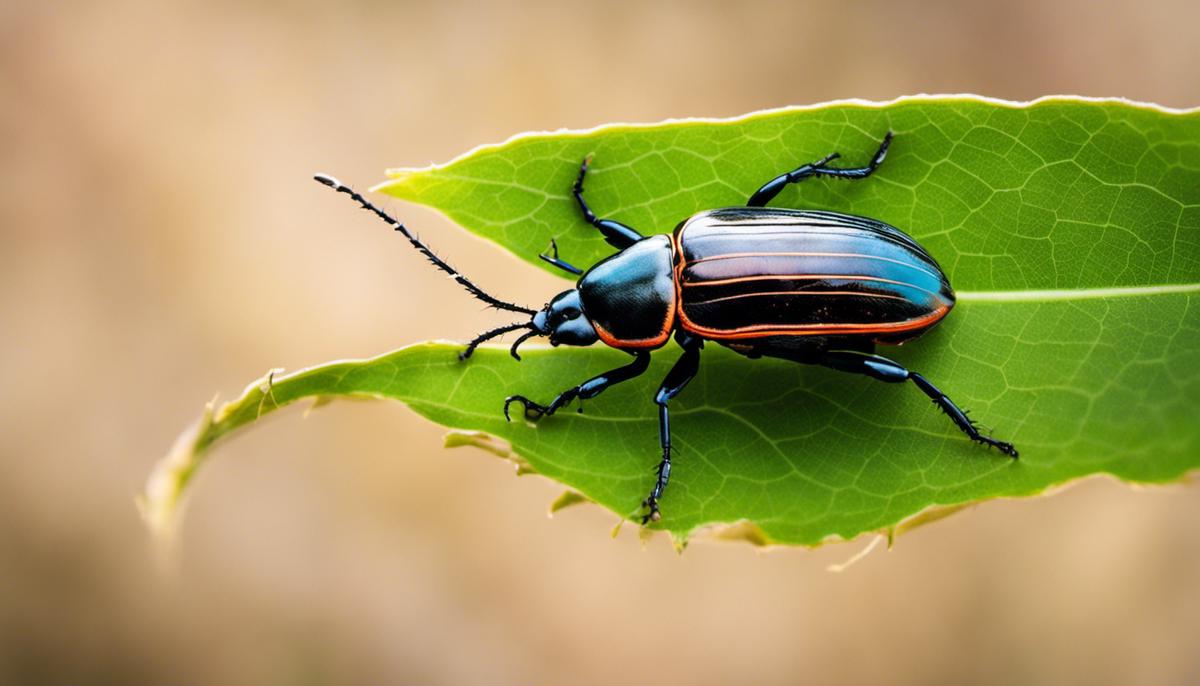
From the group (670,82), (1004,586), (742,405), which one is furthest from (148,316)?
(1004,586)

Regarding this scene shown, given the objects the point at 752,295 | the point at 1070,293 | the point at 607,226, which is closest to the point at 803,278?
the point at 752,295

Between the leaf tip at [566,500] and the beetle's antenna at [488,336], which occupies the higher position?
the beetle's antenna at [488,336]

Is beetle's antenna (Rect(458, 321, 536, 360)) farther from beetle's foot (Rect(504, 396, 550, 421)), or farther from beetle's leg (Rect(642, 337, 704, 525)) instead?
beetle's leg (Rect(642, 337, 704, 525))

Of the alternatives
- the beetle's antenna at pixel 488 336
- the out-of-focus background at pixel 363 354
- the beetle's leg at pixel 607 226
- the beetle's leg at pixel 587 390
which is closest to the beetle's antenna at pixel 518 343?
the beetle's antenna at pixel 488 336

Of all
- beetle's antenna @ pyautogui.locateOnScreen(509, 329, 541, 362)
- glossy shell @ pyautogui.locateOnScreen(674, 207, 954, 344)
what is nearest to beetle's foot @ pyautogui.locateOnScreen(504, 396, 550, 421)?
beetle's antenna @ pyautogui.locateOnScreen(509, 329, 541, 362)

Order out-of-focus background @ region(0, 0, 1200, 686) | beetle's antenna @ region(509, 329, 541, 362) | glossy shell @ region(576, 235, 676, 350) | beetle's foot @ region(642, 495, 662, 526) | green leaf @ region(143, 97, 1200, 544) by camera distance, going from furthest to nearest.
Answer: out-of-focus background @ region(0, 0, 1200, 686) → glossy shell @ region(576, 235, 676, 350) → beetle's antenna @ region(509, 329, 541, 362) → beetle's foot @ region(642, 495, 662, 526) → green leaf @ region(143, 97, 1200, 544)

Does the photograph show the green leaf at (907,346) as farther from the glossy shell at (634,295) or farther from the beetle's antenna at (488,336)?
the glossy shell at (634,295)

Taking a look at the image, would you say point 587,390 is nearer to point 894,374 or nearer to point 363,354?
point 894,374
